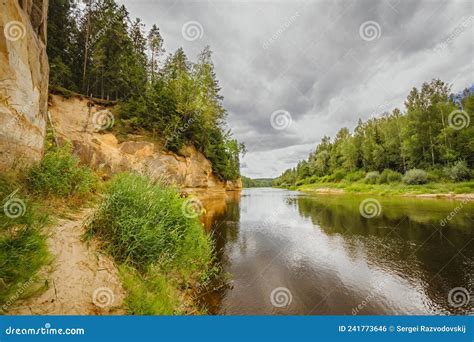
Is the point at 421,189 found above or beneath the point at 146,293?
above

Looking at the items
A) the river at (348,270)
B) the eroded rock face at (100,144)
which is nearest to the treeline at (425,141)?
the river at (348,270)

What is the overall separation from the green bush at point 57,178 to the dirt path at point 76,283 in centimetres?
206

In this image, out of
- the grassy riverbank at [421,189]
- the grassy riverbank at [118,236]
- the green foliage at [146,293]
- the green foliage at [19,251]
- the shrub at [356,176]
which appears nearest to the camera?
the green foliage at [19,251]

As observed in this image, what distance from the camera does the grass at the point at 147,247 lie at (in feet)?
12.1

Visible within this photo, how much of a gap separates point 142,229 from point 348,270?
7.01 m

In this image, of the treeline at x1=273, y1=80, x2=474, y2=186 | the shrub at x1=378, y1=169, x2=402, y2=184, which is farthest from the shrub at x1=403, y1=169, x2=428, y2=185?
the shrub at x1=378, y1=169, x2=402, y2=184

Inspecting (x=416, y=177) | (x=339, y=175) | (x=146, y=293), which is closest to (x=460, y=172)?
(x=416, y=177)

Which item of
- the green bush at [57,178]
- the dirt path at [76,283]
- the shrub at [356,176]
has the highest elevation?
the shrub at [356,176]

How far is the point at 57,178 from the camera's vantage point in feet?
19.4

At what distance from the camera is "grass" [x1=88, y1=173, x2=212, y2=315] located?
3692 mm

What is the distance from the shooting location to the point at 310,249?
30.3 ft

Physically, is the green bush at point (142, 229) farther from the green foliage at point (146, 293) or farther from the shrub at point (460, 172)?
the shrub at point (460, 172)

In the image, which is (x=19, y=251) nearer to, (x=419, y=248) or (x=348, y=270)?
(x=348, y=270)

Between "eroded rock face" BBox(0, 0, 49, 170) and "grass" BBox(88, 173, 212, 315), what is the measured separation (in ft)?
9.70
